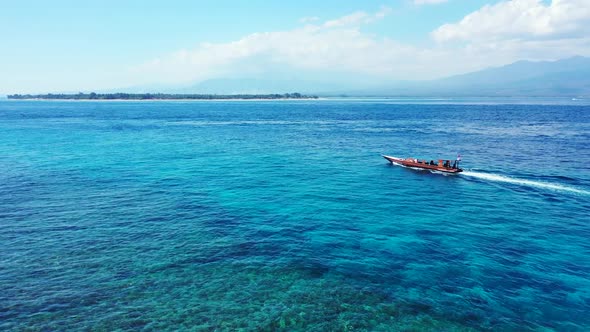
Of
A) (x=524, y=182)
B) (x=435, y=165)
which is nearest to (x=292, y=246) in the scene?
(x=435, y=165)

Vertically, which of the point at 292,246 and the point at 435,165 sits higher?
the point at 435,165

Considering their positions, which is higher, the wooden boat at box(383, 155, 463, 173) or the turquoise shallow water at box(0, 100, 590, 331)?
the wooden boat at box(383, 155, 463, 173)

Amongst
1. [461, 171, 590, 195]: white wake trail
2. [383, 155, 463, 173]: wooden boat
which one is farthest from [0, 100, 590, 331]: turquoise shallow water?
[383, 155, 463, 173]: wooden boat

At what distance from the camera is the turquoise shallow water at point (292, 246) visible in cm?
2156

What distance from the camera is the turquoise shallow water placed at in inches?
849

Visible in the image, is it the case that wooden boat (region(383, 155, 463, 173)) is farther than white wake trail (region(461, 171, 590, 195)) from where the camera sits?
Yes

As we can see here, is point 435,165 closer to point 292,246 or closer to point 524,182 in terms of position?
point 524,182

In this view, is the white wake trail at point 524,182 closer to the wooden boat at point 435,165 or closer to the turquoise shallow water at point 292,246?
the turquoise shallow water at point 292,246

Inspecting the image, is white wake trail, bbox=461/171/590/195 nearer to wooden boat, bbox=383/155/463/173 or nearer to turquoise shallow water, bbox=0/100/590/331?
turquoise shallow water, bbox=0/100/590/331

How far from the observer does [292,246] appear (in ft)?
98.7

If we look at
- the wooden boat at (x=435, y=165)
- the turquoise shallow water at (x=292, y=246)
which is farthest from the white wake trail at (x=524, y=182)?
the wooden boat at (x=435, y=165)

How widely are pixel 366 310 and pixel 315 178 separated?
3060cm

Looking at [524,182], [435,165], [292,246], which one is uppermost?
[435,165]

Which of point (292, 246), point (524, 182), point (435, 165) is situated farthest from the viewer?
point (435, 165)
